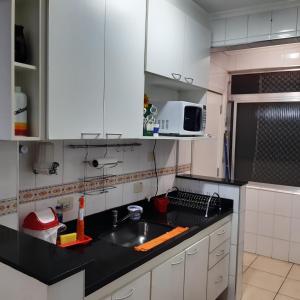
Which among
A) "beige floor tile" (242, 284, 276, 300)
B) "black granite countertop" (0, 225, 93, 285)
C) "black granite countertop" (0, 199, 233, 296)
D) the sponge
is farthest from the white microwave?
"beige floor tile" (242, 284, 276, 300)

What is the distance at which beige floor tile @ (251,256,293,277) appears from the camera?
10.8 feet

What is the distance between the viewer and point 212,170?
12.3 feet

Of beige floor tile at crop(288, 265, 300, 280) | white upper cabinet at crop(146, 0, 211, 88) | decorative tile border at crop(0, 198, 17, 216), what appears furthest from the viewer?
beige floor tile at crop(288, 265, 300, 280)

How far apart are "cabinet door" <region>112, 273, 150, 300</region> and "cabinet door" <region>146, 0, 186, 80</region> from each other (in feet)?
3.94

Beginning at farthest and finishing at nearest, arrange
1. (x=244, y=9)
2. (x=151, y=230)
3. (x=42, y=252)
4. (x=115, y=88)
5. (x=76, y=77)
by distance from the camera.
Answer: (x=244, y=9), (x=151, y=230), (x=115, y=88), (x=76, y=77), (x=42, y=252)

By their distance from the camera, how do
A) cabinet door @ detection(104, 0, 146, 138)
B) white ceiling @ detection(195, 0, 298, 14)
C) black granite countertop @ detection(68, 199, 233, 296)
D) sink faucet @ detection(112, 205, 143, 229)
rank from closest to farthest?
black granite countertop @ detection(68, 199, 233, 296) < cabinet door @ detection(104, 0, 146, 138) < sink faucet @ detection(112, 205, 143, 229) < white ceiling @ detection(195, 0, 298, 14)

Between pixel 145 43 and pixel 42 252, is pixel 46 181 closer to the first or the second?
pixel 42 252

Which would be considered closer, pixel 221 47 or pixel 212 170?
pixel 221 47

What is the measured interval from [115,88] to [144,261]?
0.91m

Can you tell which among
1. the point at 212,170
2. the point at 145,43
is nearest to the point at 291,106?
the point at 212,170

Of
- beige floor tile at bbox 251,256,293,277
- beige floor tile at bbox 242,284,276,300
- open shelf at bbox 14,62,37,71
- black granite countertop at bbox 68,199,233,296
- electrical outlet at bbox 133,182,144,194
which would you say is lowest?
beige floor tile at bbox 242,284,276,300

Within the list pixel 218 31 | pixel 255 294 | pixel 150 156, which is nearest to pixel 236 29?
pixel 218 31

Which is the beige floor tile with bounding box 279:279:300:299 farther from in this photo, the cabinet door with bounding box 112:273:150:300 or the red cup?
the cabinet door with bounding box 112:273:150:300

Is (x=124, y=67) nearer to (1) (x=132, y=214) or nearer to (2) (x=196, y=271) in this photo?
(1) (x=132, y=214)
